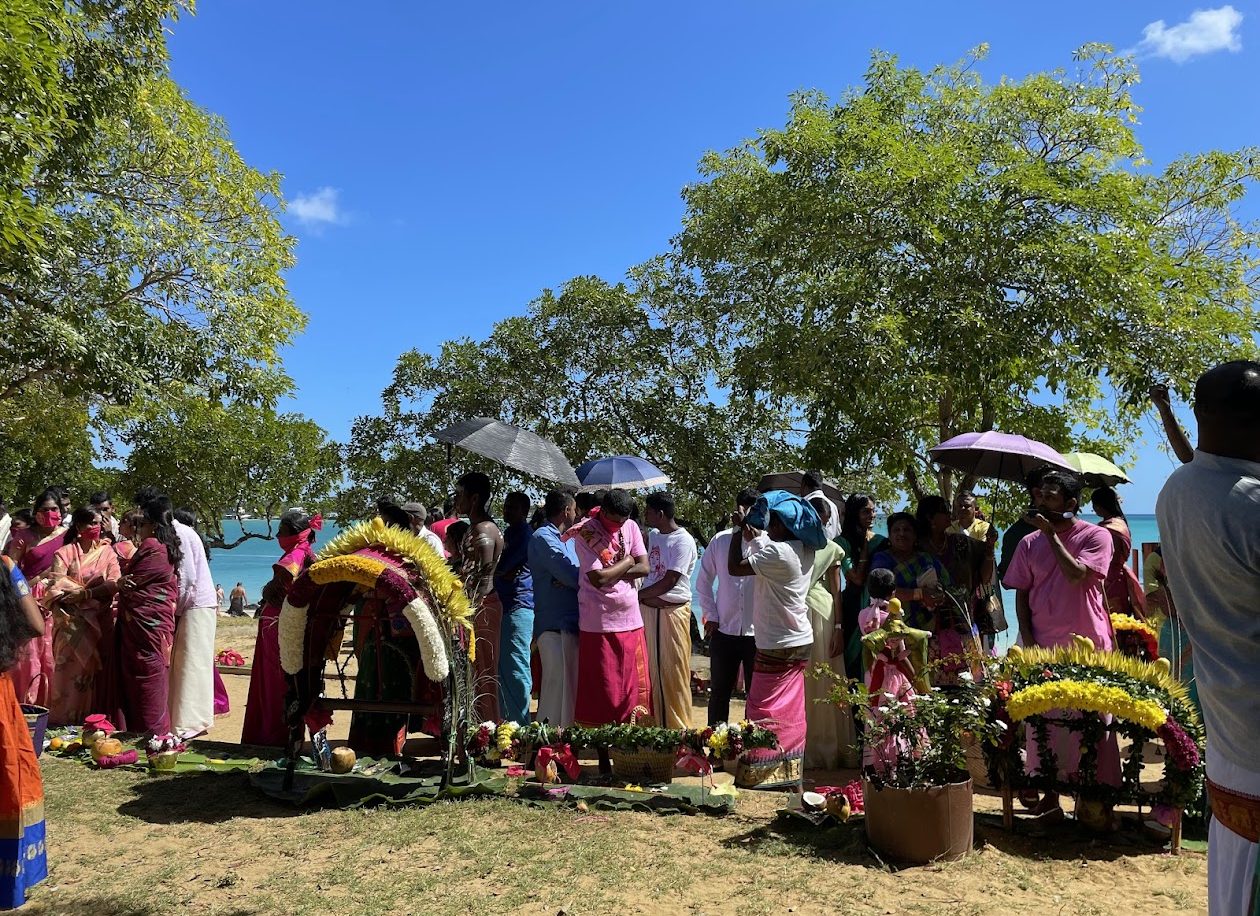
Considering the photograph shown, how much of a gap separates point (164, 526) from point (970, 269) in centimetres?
968

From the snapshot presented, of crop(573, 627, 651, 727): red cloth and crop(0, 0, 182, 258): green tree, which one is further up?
crop(0, 0, 182, 258): green tree

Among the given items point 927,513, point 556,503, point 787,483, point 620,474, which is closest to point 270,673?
point 556,503

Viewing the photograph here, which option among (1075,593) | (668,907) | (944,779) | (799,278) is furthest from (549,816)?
(799,278)

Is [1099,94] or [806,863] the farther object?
[1099,94]

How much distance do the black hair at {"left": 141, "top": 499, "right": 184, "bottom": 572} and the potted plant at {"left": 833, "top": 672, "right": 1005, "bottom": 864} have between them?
548cm

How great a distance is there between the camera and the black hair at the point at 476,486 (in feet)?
23.6

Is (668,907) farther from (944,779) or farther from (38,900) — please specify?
(38,900)

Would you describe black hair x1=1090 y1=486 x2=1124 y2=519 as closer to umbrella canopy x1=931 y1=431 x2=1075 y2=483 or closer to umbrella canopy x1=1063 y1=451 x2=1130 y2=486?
umbrella canopy x1=931 y1=431 x2=1075 y2=483

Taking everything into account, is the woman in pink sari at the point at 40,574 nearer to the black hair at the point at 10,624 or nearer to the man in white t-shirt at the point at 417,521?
the man in white t-shirt at the point at 417,521

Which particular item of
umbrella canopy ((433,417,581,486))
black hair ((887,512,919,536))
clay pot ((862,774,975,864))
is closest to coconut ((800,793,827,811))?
clay pot ((862,774,975,864))

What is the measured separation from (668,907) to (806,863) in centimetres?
83

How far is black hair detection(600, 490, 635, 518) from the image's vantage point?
22.5 feet

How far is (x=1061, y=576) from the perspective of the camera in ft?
19.3

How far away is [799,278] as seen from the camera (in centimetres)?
1350
